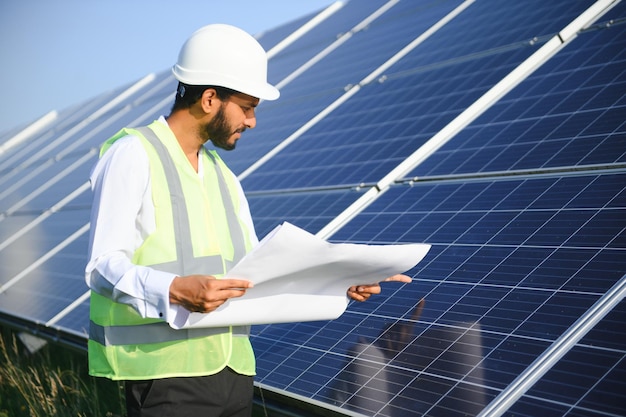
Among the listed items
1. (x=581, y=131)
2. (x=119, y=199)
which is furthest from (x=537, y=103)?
(x=119, y=199)

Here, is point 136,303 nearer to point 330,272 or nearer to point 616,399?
point 330,272

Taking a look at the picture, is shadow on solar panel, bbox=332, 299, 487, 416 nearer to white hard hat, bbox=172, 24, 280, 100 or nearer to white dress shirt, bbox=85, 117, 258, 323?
white dress shirt, bbox=85, 117, 258, 323

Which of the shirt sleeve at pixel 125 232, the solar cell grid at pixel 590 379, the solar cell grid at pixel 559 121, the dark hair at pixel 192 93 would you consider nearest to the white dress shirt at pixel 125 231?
the shirt sleeve at pixel 125 232

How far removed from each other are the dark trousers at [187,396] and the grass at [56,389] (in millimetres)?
2546

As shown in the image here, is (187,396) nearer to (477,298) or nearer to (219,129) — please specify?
(219,129)

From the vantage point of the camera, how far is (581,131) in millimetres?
5059

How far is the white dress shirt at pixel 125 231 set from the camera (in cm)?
306

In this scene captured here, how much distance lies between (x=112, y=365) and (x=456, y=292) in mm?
1708

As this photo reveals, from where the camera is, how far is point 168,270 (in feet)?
10.8

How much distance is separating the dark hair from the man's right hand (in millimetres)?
787

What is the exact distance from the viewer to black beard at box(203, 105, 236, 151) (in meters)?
3.42

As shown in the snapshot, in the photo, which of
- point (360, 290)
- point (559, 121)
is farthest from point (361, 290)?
point (559, 121)

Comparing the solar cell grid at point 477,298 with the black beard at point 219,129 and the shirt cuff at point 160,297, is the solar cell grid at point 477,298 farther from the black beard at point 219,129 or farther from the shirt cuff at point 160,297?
the black beard at point 219,129

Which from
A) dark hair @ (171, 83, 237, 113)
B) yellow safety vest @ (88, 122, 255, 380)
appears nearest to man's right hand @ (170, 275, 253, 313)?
yellow safety vest @ (88, 122, 255, 380)
